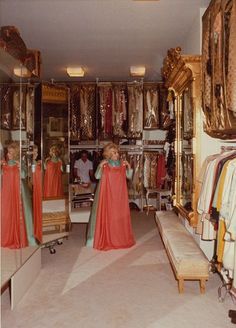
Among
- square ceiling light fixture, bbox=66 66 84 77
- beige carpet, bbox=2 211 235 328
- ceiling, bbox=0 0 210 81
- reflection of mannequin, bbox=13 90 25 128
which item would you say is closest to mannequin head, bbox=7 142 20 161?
reflection of mannequin, bbox=13 90 25 128

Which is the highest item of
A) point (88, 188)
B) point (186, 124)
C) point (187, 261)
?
point (186, 124)

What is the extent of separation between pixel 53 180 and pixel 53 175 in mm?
80

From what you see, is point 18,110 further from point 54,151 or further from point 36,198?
point 54,151

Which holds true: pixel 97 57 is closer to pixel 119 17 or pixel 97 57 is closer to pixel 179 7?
pixel 119 17

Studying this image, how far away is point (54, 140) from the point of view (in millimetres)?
5594

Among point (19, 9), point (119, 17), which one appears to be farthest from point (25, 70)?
point (119, 17)

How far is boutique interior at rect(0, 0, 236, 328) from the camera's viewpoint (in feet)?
9.76

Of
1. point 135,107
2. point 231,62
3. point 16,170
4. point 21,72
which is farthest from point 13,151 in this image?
point 135,107

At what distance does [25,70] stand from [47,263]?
7.26ft

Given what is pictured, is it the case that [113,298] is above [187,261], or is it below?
below

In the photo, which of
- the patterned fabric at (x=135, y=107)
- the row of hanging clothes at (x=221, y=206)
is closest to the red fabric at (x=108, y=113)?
the patterned fabric at (x=135, y=107)

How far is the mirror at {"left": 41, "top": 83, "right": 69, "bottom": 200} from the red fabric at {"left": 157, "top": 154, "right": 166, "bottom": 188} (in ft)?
8.47

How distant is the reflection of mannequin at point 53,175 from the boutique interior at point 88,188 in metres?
0.03

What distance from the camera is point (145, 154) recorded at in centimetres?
810
